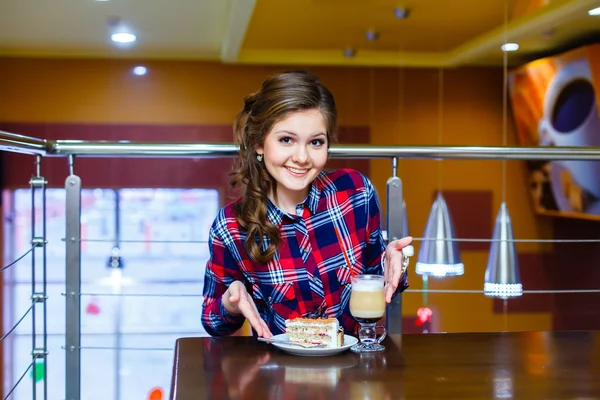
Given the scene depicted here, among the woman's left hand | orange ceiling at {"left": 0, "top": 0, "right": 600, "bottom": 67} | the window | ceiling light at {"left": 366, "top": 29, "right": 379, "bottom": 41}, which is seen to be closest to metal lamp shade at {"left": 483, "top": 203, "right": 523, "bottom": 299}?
the woman's left hand

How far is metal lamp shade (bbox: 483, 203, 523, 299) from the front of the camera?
2.31 m

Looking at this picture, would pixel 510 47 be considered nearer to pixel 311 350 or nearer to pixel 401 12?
pixel 401 12

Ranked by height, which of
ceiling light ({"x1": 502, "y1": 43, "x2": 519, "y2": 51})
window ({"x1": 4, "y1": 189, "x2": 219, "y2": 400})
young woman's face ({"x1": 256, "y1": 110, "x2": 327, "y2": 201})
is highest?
ceiling light ({"x1": 502, "y1": 43, "x2": 519, "y2": 51})

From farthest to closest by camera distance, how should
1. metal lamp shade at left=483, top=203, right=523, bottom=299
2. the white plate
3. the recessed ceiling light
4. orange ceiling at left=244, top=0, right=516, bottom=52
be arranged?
the recessed ceiling light
orange ceiling at left=244, top=0, right=516, bottom=52
metal lamp shade at left=483, top=203, right=523, bottom=299
the white plate

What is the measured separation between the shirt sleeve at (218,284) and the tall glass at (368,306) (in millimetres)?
281

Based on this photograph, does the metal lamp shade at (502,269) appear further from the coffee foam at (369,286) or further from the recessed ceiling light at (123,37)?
the recessed ceiling light at (123,37)

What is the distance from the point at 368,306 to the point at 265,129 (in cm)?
40

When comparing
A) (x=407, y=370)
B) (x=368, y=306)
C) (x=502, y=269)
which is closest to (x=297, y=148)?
(x=368, y=306)

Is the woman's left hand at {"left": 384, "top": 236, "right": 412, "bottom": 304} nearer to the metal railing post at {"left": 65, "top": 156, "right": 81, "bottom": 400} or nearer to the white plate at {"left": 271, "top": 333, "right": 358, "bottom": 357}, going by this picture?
the white plate at {"left": 271, "top": 333, "right": 358, "bottom": 357}

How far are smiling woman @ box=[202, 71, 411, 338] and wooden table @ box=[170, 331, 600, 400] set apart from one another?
15 cm

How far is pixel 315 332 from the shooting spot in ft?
3.89

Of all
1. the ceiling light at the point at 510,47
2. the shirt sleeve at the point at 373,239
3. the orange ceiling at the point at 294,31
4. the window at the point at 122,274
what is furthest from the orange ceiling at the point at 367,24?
the shirt sleeve at the point at 373,239

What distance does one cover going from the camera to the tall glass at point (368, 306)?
1.22 m

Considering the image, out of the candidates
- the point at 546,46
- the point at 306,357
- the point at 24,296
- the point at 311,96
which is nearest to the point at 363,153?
the point at 311,96
